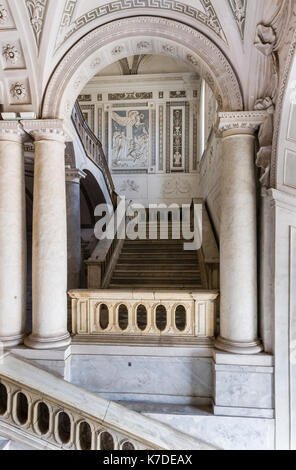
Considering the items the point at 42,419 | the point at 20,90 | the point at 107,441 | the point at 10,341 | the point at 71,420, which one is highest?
the point at 20,90

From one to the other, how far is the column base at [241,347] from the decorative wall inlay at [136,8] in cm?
378

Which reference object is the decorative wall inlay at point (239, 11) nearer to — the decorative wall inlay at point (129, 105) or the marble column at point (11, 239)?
the marble column at point (11, 239)

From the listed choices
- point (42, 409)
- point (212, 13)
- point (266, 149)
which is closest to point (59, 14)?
point (212, 13)

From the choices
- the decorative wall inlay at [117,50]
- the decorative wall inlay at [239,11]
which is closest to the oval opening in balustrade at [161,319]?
the decorative wall inlay at [117,50]

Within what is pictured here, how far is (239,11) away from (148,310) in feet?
12.8

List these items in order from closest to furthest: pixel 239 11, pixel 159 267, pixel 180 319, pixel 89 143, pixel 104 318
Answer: pixel 239 11 < pixel 104 318 < pixel 180 319 < pixel 159 267 < pixel 89 143

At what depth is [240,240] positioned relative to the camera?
3.97 meters

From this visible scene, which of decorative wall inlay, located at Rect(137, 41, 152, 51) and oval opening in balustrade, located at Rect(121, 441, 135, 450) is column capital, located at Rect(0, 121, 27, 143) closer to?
decorative wall inlay, located at Rect(137, 41, 152, 51)

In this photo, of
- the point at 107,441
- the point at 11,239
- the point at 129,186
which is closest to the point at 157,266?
the point at 11,239

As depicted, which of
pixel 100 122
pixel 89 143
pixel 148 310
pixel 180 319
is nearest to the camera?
pixel 148 310

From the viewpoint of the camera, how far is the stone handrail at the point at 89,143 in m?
7.34

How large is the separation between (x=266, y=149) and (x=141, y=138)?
8710 mm

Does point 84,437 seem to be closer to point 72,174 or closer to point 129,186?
point 72,174

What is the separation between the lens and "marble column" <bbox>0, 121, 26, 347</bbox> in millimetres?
4195
